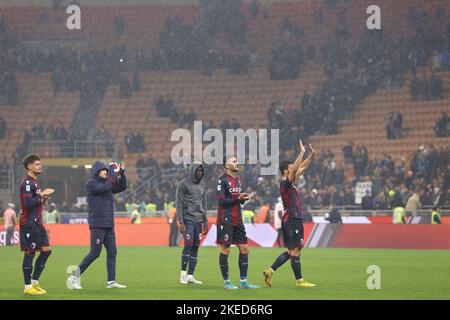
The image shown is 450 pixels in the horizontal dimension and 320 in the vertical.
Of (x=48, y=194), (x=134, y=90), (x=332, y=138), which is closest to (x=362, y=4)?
(x=332, y=138)

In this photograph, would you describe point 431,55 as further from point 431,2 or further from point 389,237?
point 389,237

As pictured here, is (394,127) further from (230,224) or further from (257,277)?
(230,224)

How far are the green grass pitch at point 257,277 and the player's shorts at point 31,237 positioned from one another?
78 cm

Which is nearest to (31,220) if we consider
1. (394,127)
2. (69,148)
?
(394,127)

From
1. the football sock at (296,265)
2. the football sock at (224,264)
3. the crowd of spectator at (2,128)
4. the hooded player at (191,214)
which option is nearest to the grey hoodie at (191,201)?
the hooded player at (191,214)

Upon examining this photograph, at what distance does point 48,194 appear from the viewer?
613 inches

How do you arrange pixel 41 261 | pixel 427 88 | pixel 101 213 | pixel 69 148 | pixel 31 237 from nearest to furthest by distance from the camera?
pixel 31 237
pixel 41 261
pixel 101 213
pixel 427 88
pixel 69 148

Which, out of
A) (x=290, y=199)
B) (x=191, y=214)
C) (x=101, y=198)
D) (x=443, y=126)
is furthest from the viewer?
(x=443, y=126)

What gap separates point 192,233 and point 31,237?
332cm

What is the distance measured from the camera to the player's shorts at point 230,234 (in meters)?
17.1

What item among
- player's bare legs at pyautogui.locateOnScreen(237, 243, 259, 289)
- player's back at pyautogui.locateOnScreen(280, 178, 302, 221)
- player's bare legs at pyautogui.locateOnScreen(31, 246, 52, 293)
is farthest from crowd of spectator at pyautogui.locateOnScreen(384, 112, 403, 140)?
player's bare legs at pyautogui.locateOnScreen(31, 246, 52, 293)

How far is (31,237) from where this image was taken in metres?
15.8

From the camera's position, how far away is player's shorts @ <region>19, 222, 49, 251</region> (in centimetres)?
1574

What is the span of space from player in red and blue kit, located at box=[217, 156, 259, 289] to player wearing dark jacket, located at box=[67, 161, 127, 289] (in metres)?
1.77
